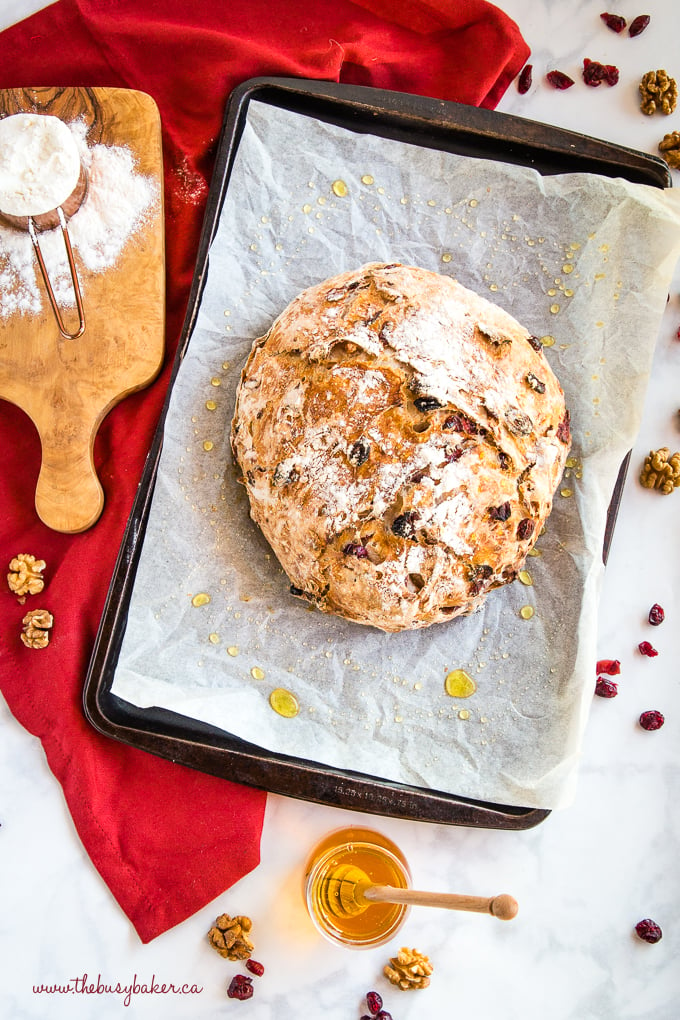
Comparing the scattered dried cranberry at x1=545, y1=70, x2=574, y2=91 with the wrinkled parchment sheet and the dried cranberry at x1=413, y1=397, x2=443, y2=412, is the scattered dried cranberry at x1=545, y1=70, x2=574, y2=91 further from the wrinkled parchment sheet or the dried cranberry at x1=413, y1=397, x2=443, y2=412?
the dried cranberry at x1=413, y1=397, x2=443, y2=412

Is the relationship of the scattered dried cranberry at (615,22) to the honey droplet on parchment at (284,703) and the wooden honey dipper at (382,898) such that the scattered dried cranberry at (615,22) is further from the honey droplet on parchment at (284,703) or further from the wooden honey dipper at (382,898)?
the wooden honey dipper at (382,898)

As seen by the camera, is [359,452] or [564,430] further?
[564,430]

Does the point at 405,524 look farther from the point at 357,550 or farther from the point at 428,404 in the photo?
the point at 428,404

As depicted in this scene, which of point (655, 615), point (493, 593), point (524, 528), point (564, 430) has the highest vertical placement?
point (564, 430)

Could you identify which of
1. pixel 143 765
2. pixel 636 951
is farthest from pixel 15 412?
pixel 636 951

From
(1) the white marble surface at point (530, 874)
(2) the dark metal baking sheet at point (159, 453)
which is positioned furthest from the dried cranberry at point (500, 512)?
(1) the white marble surface at point (530, 874)

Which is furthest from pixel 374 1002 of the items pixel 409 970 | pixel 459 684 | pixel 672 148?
pixel 672 148

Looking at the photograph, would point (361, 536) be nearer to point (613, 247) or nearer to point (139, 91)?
point (613, 247)
